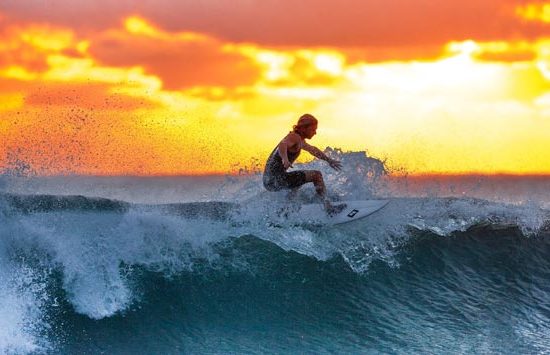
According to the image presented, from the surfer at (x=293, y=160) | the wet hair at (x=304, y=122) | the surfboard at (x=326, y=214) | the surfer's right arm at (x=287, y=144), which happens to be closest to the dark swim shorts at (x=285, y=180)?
the surfer at (x=293, y=160)

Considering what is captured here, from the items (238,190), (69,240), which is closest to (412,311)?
(238,190)

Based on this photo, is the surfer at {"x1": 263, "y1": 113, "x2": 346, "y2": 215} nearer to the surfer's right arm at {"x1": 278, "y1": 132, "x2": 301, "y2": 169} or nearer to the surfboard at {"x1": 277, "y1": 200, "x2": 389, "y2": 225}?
the surfer's right arm at {"x1": 278, "y1": 132, "x2": 301, "y2": 169}

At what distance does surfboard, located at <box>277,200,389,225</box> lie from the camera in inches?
368

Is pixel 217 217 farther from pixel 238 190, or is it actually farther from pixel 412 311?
pixel 412 311

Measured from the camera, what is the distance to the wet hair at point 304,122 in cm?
880

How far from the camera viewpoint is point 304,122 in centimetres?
880

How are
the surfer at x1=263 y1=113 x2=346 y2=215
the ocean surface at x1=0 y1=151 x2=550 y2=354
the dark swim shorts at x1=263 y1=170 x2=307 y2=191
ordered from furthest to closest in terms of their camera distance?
the dark swim shorts at x1=263 y1=170 x2=307 y2=191 < the surfer at x1=263 y1=113 x2=346 y2=215 < the ocean surface at x1=0 y1=151 x2=550 y2=354

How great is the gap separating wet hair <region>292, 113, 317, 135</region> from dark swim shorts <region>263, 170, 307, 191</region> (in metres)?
0.56

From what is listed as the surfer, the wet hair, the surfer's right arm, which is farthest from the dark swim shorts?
the wet hair

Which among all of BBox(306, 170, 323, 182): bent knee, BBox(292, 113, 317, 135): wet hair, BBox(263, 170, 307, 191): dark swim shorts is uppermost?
BBox(292, 113, 317, 135): wet hair

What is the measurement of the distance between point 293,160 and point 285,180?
29 centimetres

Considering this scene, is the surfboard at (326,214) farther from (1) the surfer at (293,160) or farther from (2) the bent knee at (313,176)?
(2) the bent knee at (313,176)

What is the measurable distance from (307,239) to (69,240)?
125 inches

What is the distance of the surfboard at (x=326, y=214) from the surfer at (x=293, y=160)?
0.65 ft
